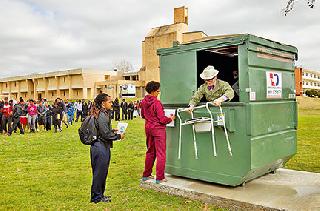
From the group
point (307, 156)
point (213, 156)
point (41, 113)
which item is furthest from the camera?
point (41, 113)

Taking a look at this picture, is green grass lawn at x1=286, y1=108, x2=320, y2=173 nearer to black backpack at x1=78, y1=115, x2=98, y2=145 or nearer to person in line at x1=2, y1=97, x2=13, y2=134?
black backpack at x1=78, y1=115, x2=98, y2=145

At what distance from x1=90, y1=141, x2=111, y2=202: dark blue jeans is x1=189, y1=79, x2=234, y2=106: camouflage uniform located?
171cm

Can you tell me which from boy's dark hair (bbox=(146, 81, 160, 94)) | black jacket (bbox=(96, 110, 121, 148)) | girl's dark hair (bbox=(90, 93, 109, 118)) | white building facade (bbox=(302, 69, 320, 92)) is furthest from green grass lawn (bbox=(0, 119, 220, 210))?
white building facade (bbox=(302, 69, 320, 92))

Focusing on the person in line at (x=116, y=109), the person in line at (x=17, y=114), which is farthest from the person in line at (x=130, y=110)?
the person in line at (x=17, y=114)

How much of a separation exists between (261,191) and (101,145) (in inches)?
108

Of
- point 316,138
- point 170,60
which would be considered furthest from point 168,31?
point 170,60

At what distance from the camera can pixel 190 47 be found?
6.22 meters

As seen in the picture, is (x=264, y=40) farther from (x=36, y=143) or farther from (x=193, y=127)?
(x=36, y=143)

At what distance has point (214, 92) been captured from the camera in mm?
5852

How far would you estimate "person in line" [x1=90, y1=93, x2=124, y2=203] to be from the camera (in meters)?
5.51

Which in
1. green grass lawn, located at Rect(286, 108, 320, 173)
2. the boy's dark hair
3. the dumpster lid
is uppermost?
the dumpster lid

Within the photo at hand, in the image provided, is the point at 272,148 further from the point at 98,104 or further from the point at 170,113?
the point at 98,104

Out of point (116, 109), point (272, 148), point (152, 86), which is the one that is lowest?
point (272, 148)

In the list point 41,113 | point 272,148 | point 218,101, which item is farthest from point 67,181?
point 41,113
